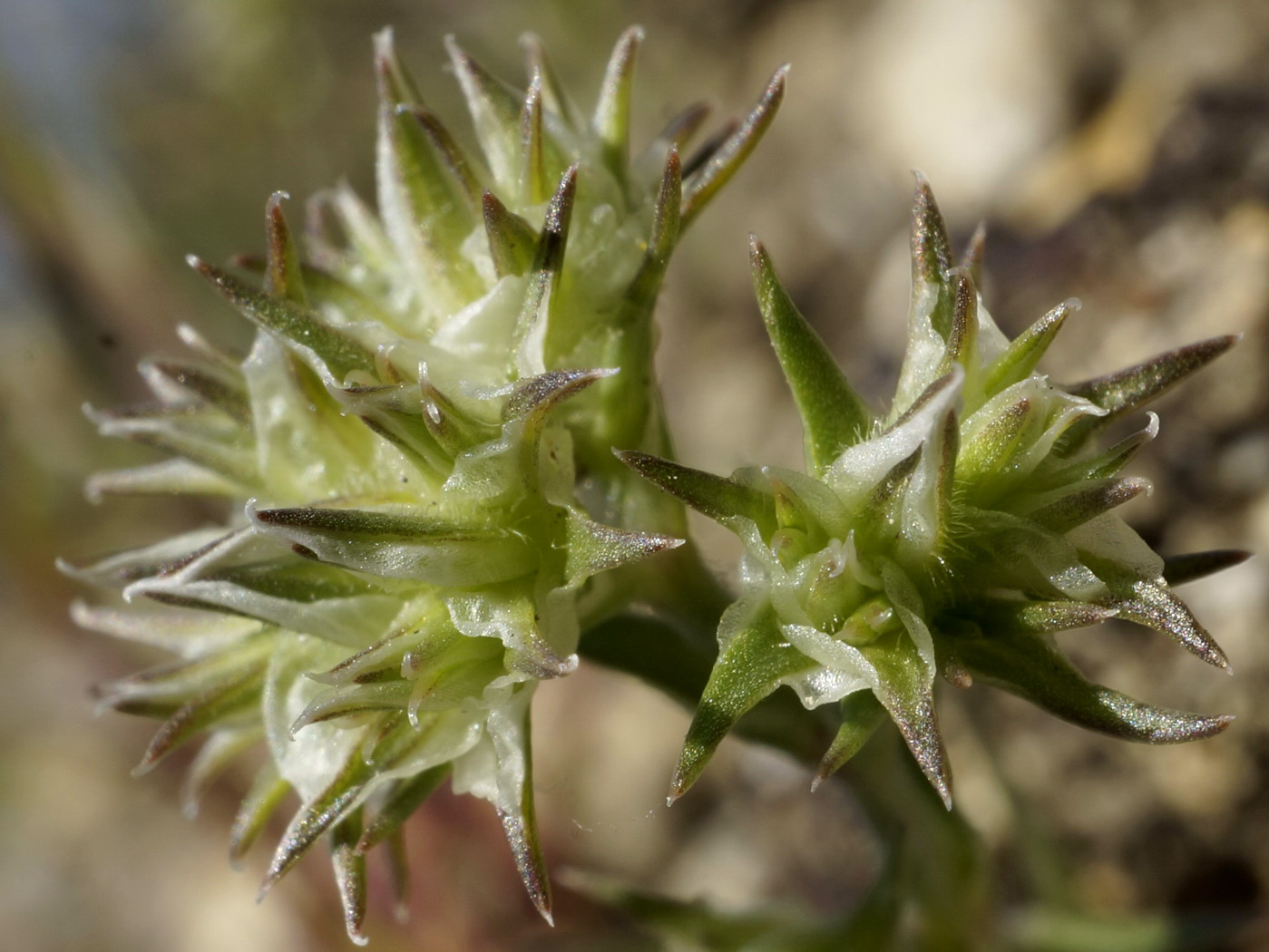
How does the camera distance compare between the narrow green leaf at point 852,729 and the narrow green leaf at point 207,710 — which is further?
the narrow green leaf at point 207,710

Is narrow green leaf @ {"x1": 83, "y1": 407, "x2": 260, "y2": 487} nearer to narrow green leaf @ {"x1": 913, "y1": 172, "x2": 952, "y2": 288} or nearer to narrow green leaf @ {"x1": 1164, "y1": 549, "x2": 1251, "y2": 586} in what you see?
narrow green leaf @ {"x1": 913, "y1": 172, "x2": 952, "y2": 288}

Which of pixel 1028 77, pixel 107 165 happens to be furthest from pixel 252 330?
pixel 1028 77

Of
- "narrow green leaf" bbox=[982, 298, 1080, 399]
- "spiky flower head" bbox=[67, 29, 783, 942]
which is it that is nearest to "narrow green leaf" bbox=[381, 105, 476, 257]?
"spiky flower head" bbox=[67, 29, 783, 942]

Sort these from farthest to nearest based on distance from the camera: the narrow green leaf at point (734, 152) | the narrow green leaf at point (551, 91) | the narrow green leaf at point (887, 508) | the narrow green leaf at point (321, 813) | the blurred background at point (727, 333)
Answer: the blurred background at point (727, 333) → the narrow green leaf at point (551, 91) → the narrow green leaf at point (734, 152) → the narrow green leaf at point (321, 813) → the narrow green leaf at point (887, 508)

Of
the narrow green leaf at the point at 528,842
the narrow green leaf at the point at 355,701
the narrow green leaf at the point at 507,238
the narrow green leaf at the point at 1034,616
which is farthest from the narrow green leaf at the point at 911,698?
the narrow green leaf at the point at 507,238

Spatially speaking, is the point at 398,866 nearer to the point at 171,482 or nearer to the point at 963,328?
the point at 171,482

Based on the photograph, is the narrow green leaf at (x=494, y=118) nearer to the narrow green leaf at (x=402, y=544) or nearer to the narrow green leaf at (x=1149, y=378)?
the narrow green leaf at (x=402, y=544)

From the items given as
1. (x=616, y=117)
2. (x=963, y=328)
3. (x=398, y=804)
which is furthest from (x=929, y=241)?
(x=398, y=804)
